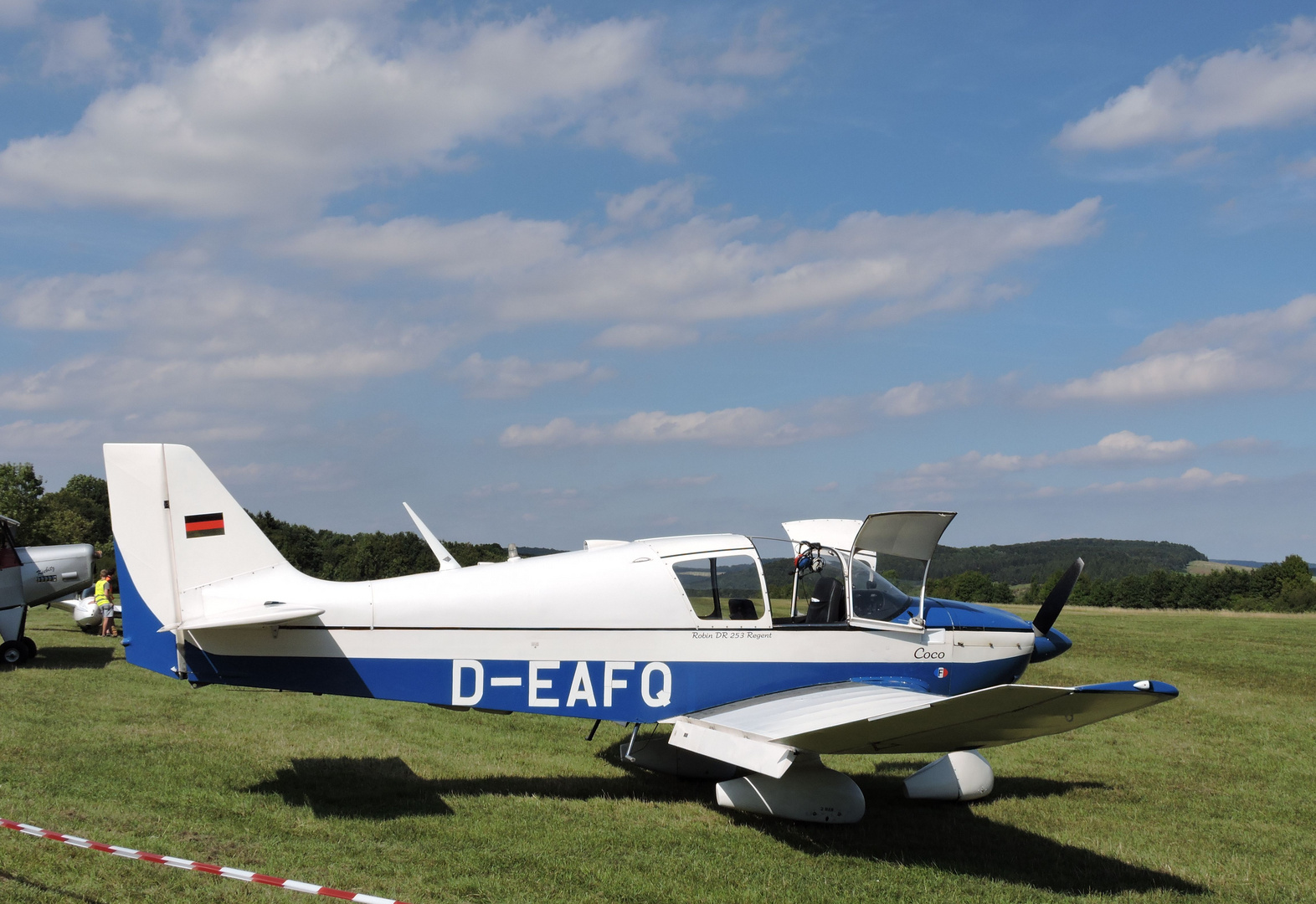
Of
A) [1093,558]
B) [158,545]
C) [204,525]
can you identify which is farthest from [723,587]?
[1093,558]

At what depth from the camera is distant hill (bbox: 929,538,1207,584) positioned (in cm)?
7131

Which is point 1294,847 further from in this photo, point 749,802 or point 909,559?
point 749,802

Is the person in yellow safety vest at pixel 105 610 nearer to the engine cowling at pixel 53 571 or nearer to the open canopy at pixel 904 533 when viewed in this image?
the engine cowling at pixel 53 571

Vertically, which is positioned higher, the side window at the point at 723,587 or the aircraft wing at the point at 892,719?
the side window at the point at 723,587

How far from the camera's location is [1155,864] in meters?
5.77

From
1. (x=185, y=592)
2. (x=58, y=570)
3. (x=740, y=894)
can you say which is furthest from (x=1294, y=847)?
(x=58, y=570)

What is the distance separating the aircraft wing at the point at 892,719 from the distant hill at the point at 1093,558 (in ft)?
145

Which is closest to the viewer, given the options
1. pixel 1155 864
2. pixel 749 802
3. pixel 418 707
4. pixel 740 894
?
pixel 740 894

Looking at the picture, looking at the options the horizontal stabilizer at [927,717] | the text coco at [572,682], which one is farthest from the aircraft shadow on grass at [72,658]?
the horizontal stabilizer at [927,717]

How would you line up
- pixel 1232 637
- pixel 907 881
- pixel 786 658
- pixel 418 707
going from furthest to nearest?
pixel 1232 637
pixel 418 707
pixel 786 658
pixel 907 881

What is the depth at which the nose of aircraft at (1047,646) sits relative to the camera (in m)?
7.55

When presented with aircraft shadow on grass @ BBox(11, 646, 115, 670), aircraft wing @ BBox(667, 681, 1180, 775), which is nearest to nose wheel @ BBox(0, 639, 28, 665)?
aircraft shadow on grass @ BBox(11, 646, 115, 670)

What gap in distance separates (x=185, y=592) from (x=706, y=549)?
3795 millimetres

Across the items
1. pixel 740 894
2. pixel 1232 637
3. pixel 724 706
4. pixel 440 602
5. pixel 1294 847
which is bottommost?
pixel 1232 637
